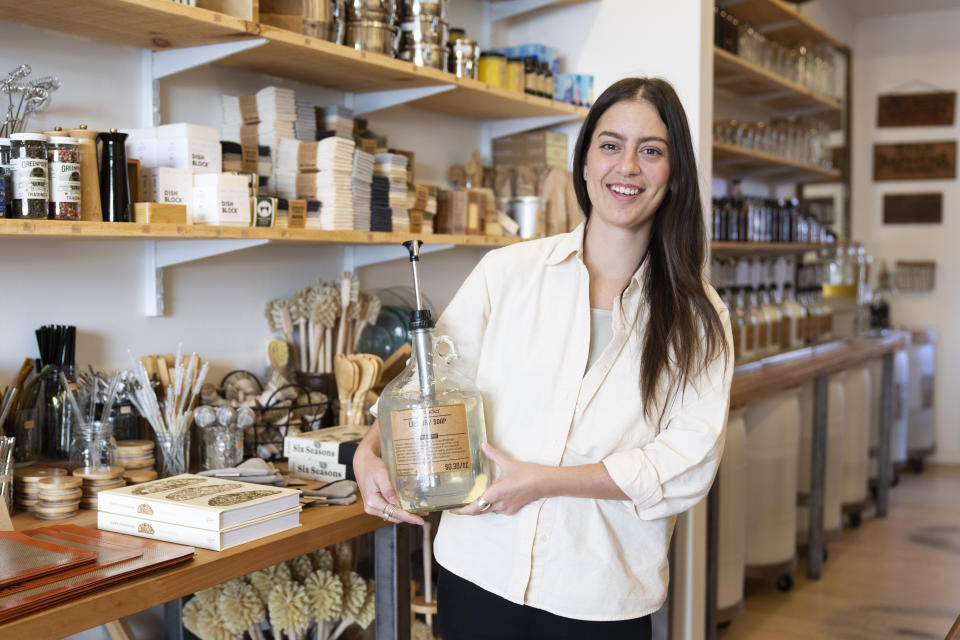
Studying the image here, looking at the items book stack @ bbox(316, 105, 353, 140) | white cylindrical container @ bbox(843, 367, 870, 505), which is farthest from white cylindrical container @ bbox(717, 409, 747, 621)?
book stack @ bbox(316, 105, 353, 140)

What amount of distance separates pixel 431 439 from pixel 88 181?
0.83 meters

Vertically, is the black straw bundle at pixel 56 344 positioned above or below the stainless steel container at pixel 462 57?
below

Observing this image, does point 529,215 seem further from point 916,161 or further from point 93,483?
point 916,161

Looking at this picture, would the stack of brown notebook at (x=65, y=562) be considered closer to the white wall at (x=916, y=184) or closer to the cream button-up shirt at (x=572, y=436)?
the cream button-up shirt at (x=572, y=436)

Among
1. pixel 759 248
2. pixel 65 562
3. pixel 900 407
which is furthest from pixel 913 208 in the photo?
pixel 65 562

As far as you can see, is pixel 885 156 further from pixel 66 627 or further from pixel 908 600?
pixel 66 627

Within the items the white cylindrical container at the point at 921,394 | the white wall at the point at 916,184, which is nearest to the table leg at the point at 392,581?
the white cylindrical container at the point at 921,394

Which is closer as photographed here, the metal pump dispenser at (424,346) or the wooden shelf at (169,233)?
the metal pump dispenser at (424,346)

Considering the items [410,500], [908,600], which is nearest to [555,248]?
[410,500]

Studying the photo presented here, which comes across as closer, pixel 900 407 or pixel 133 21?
pixel 133 21

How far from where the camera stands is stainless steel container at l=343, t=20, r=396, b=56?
2.24 metres

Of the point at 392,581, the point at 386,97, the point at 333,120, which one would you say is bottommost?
the point at 392,581

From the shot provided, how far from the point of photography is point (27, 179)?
1.55 metres

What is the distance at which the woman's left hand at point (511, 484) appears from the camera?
53.3 inches
